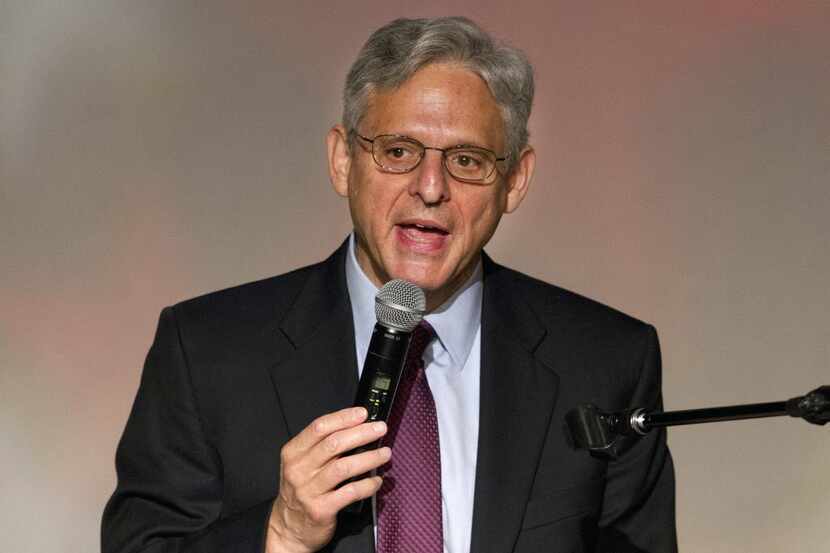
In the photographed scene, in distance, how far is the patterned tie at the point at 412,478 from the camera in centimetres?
232

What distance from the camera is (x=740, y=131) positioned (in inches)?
151

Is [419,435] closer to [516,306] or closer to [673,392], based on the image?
[516,306]

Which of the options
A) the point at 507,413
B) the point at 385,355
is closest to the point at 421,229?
the point at 507,413

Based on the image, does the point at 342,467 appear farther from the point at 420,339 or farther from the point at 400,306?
the point at 420,339

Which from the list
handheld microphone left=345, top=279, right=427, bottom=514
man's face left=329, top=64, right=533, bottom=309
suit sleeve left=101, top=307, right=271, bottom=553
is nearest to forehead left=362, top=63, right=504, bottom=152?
man's face left=329, top=64, right=533, bottom=309

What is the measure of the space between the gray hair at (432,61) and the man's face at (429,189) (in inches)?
0.7

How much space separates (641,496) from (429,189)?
72 centimetres

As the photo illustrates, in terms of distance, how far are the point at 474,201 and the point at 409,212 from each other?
0.13 m

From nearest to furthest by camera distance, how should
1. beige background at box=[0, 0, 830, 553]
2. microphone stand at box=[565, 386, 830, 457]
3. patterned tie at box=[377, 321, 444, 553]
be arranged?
microphone stand at box=[565, 386, 830, 457] → patterned tie at box=[377, 321, 444, 553] → beige background at box=[0, 0, 830, 553]

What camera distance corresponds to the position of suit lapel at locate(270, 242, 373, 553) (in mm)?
2443

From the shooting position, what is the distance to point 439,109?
97.0 inches

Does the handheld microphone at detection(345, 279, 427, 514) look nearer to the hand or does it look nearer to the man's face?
the hand

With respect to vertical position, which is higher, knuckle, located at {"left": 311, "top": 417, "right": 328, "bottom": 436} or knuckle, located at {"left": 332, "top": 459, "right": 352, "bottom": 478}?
knuckle, located at {"left": 311, "top": 417, "right": 328, "bottom": 436}

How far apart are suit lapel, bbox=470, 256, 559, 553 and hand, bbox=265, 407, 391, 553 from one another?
1.24ft
